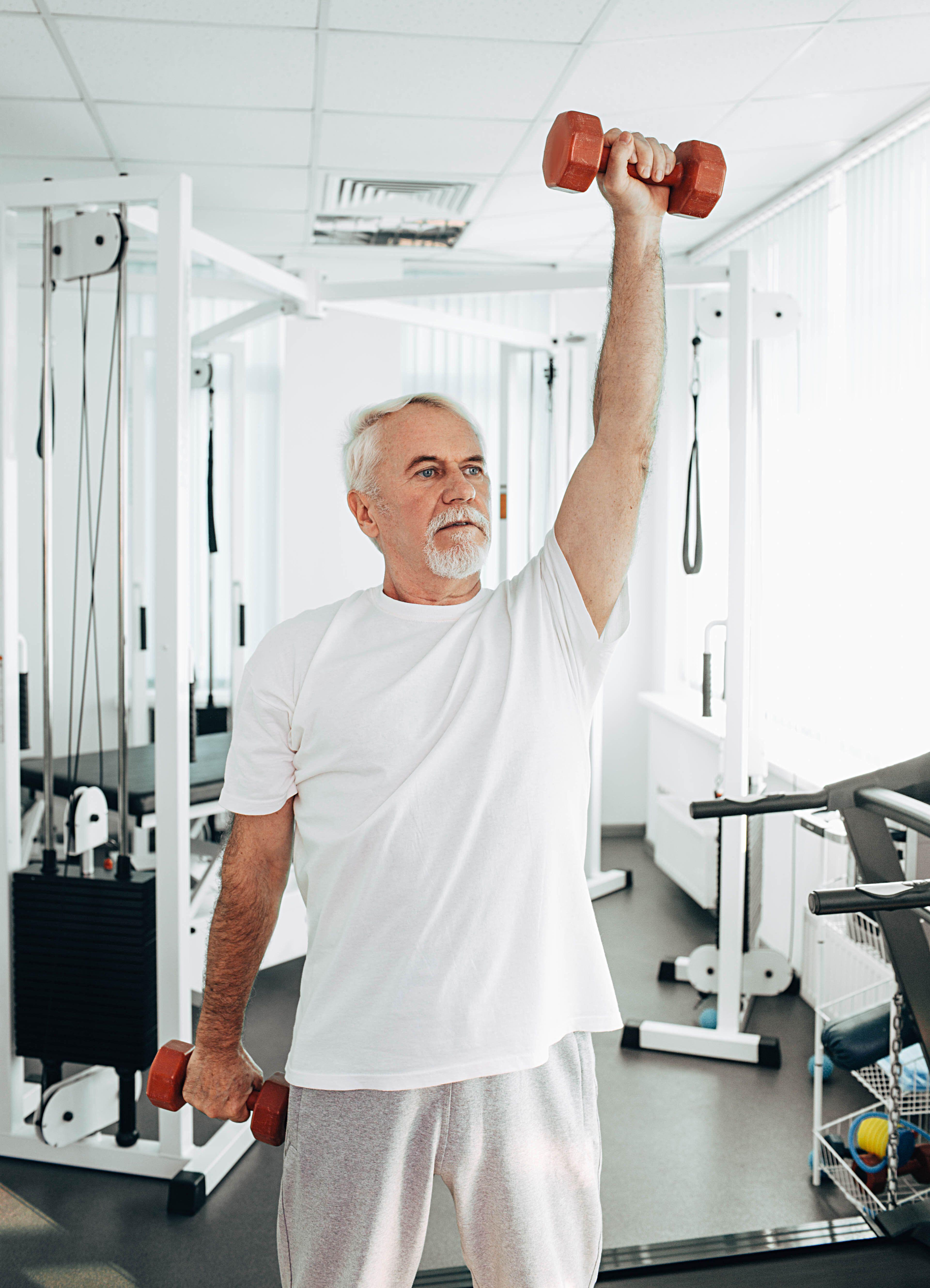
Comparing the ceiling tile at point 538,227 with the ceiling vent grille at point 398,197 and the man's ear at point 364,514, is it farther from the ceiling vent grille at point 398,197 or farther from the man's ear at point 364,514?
the man's ear at point 364,514

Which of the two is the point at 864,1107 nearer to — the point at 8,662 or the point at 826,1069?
the point at 826,1069

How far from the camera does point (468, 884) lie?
3.62ft

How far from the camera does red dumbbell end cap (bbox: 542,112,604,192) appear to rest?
1010 mm

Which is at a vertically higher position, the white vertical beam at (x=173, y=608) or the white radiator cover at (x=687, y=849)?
the white vertical beam at (x=173, y=608)

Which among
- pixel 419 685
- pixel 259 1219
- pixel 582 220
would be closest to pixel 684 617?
pixel 582 220

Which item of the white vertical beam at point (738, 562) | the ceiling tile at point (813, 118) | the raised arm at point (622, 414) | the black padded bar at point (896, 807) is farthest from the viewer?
the ceiling tile at point (813, 118)

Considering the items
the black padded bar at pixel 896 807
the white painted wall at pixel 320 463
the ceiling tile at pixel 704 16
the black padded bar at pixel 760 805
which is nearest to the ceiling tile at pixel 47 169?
the white painted wall at pixel 320 463

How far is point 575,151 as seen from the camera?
1010 mm

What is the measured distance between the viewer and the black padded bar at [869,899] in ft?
3.97

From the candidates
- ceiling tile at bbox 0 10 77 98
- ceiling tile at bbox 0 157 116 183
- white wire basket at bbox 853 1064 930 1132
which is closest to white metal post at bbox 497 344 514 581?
ceiling tile at bbox 0 157 116 183

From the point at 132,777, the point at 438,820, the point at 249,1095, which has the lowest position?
the point at 249,1095

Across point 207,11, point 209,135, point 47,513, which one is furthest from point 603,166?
point 209,135

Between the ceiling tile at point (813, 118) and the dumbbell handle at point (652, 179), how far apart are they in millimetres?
2150

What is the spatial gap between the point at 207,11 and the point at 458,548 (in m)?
1.88
